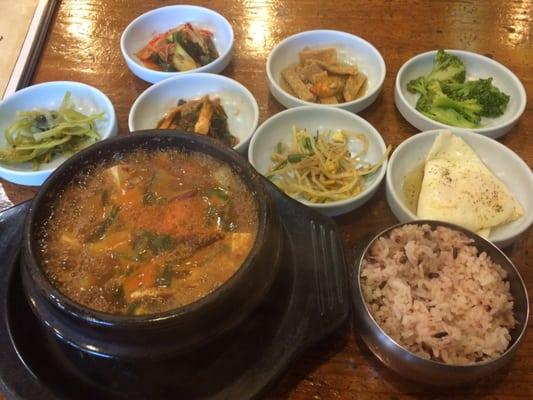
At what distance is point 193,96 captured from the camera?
2.63 metres

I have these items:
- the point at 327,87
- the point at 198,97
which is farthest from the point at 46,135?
the point at 327,87

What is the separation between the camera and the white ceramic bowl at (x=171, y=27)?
2.68 meters

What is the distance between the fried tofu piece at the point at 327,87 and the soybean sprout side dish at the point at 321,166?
285mm

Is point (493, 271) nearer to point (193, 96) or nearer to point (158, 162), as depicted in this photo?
point (158, 162)

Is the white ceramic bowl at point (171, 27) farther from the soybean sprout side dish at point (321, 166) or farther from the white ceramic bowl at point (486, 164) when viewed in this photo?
the white ceramic bowl at point (486, 164)

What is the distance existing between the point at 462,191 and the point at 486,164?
282 mm

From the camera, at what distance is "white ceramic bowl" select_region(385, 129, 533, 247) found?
6.62ft

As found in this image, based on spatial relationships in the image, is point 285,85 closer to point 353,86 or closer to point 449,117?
point 353,86

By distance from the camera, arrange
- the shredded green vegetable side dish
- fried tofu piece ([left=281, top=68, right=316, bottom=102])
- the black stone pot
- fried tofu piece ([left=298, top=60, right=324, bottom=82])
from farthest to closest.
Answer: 1. fried tofu piece ([left=298, top=60, right=324, bottom=82])
2. fried tofu piece ([left=281, top=68, right=316, bottom=102])
3. the shredded green vegetable side dish
4. the black stone pot

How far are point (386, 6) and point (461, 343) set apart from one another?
7.19 feet

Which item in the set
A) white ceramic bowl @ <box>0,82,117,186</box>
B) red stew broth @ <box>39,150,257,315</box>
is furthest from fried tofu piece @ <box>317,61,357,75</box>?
red stew broth @ <box>39,150,257,315</box>

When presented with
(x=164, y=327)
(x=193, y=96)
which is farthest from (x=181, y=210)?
(x=193, y=96)

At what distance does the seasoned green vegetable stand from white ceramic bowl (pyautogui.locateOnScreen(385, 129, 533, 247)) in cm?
21

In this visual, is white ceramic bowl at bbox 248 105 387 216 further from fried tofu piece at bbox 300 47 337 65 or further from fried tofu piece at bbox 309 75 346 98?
fried tofu piece at bbox 300 47 337 65
